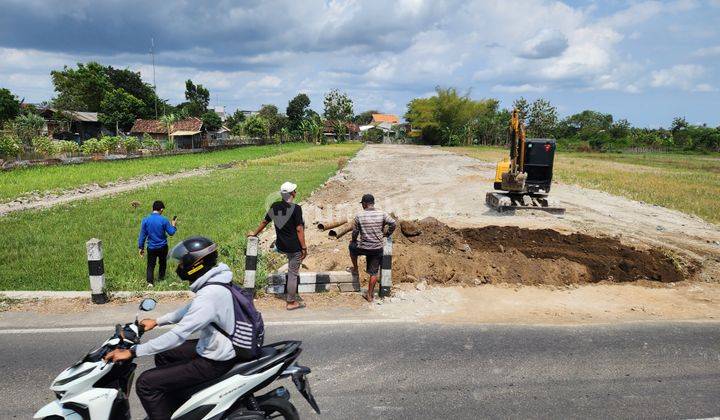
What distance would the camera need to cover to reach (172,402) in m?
3.67

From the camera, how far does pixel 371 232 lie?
7.91 metres

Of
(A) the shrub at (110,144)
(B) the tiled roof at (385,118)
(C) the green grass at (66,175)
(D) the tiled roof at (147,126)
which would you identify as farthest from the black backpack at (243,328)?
(B) the tiled roof at (385,118)

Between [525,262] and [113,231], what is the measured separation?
11.5 metres

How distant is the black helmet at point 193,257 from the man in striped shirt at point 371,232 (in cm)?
434

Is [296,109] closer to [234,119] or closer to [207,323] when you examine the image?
[234,119]

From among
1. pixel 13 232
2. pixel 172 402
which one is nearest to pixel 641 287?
pixel 172 402

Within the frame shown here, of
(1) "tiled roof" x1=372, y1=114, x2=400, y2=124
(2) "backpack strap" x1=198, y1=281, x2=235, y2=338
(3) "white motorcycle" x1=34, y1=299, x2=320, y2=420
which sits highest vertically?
(1) "tiled roof" x1=372, y1=114, x2=400, y2=124

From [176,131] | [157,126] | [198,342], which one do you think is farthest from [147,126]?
[198,342]

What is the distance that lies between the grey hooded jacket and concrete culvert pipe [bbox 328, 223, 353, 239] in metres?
9.23

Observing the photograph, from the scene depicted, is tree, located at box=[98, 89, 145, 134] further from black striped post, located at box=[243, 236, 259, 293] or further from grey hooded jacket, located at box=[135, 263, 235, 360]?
grey hooded jacket, located at box=[135, 263, 235, 360]

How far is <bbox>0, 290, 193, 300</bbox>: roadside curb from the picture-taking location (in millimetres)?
7859

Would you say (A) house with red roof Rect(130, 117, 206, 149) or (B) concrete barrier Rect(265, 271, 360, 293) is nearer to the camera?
(B) concrete barrier Rect(265, 271, 360, 293)

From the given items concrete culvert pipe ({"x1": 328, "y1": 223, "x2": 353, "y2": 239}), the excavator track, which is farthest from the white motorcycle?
the excavator track

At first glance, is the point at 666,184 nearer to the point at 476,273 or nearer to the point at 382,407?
the point at 476,273
